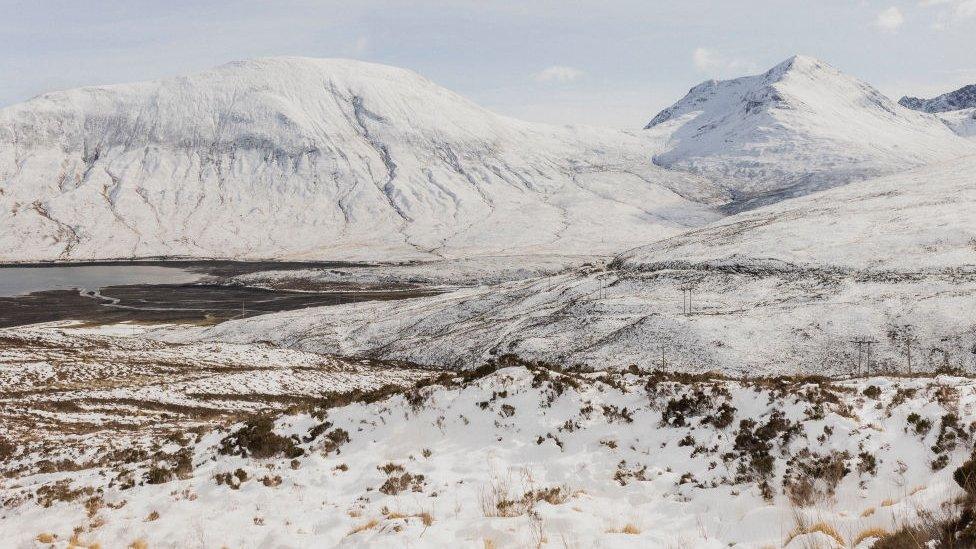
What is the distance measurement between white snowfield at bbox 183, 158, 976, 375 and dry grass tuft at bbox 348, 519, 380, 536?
1746 inches

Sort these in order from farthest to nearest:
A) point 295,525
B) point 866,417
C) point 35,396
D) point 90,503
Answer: point 35,396, point 90,503, point 866,417, point 295,525

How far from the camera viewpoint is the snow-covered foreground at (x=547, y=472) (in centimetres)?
1009

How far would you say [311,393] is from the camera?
4784cm

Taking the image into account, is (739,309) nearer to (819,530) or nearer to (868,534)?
(819,530)

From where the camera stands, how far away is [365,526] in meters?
11.0

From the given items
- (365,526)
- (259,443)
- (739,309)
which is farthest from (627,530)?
(739,309)

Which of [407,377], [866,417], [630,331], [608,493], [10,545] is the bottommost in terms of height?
[407,377]

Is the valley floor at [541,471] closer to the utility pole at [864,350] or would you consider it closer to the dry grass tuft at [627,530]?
the dry grass tuft at [627,530]

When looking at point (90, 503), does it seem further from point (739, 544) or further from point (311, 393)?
point (311, 393)

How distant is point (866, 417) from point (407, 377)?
46738mm

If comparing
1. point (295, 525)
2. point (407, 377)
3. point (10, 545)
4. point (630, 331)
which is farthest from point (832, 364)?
point (10, 545)

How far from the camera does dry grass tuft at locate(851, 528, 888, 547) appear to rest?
824cm

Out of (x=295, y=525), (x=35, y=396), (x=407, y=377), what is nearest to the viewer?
(x=295, y=525)

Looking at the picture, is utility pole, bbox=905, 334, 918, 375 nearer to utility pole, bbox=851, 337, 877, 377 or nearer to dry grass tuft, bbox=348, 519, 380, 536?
utility pole, bbox=851, 337, 877, 377
